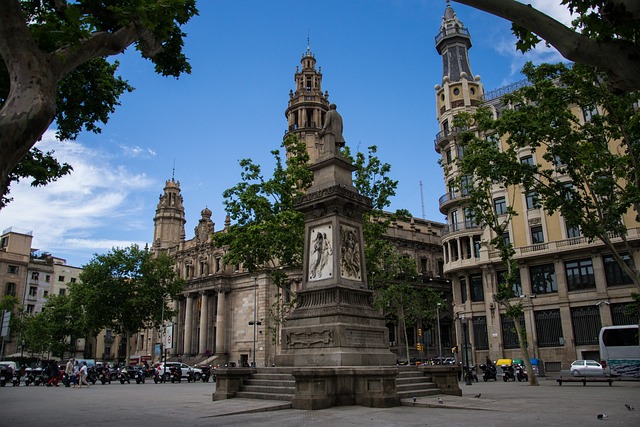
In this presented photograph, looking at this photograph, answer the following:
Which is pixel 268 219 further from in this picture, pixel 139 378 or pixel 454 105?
pixel 454 105

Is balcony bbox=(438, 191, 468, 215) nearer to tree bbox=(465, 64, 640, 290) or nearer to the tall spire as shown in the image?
the tall spire

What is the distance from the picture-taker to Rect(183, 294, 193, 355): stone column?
217 ft

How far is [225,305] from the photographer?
63.6 m

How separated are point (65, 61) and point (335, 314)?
380 inches

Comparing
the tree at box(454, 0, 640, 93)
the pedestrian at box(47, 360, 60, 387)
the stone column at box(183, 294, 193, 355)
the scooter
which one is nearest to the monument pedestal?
the tree at box(454, 0, 640, 93)

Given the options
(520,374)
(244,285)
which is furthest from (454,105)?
(244,285)

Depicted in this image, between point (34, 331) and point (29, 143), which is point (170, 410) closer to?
point (29, 143)

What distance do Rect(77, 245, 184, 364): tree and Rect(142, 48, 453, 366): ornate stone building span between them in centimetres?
371

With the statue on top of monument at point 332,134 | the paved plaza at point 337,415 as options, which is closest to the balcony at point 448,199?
the statue on top of monument at point 332,134

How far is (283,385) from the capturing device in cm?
1548

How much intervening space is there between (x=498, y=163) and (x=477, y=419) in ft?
49.4

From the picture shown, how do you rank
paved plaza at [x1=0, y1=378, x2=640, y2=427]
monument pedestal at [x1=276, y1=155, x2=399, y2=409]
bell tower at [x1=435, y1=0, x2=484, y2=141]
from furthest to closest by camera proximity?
1. bell tower at [x1=435, y1=0, x2=484, y2=141]
2. monument pedestal at [x1=276, y1=155, x2=399, y2=409]
3. paved plaza at [x1=0, y1=378, x2=640, y2=427]

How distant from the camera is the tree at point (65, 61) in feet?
24.2

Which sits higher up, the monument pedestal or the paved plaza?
the monument pedestal
